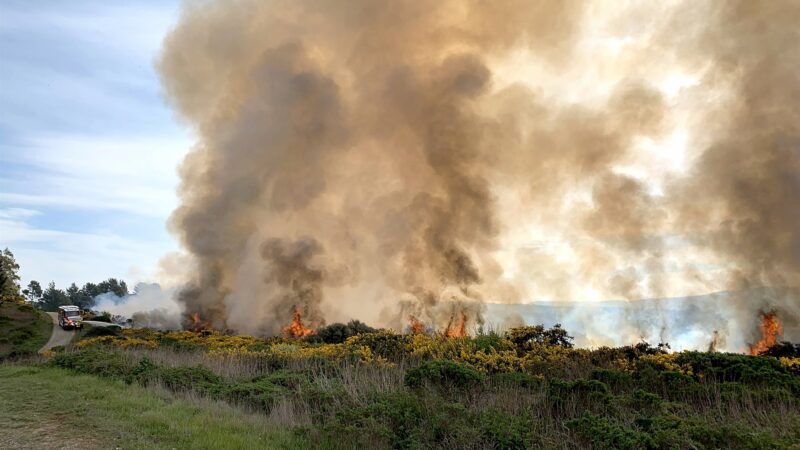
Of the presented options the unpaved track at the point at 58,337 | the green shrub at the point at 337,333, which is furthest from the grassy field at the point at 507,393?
the unpaved track at the point at 58,337

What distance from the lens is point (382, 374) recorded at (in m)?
13.1

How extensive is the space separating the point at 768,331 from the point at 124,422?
932 inches

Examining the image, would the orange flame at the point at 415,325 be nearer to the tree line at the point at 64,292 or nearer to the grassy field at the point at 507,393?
the grassy field at the point at 507,393

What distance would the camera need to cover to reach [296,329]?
36.4 m

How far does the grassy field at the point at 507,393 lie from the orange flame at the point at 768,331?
9.53m

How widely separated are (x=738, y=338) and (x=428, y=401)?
759 inches

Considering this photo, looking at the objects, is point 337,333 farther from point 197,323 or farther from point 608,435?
point 197,323

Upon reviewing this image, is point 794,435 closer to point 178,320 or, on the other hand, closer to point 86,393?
point 86,393

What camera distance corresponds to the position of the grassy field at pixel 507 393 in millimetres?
7836

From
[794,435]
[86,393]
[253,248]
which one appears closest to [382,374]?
[86,393]

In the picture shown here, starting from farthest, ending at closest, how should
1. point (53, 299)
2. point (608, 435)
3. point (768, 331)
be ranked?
point (53, 299), point (768, 331), point (608, 435)

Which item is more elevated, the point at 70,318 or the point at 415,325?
the point at 415,325

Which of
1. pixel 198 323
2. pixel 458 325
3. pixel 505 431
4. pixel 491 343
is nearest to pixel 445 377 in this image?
pixel 505 431

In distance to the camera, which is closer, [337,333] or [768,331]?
[768,331]
